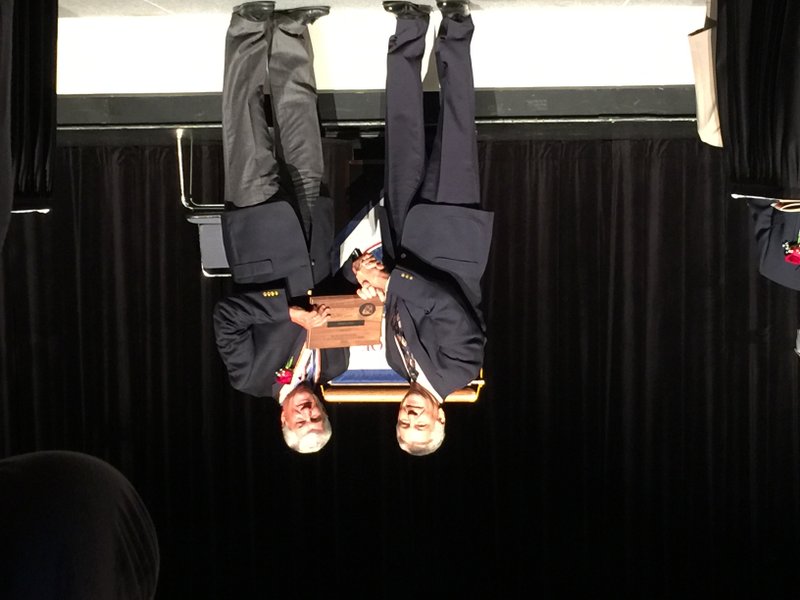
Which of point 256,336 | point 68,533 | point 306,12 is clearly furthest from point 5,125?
point 306,12

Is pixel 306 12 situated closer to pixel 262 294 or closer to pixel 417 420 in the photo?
pixel 262 294

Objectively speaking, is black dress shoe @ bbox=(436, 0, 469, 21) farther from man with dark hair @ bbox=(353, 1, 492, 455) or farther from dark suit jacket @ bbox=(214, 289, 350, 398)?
dark suit jacket @ bbox=(214, 289, 350, 398)

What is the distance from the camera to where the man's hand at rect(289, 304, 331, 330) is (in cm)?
243

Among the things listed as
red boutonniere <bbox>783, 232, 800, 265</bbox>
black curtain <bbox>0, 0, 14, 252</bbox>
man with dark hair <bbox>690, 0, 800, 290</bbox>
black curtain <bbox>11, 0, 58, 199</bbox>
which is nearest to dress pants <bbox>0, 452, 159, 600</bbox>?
black curtain <bbox>0, 0, 14, 252</bbox>

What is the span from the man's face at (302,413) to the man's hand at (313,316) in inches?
9.2

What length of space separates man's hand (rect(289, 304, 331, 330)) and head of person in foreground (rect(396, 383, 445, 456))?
37cm

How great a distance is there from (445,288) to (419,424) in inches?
17.5

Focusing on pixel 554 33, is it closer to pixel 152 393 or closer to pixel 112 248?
pixel 112 248

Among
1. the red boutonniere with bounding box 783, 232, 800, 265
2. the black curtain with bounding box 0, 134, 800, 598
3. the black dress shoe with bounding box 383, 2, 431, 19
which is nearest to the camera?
the red boutonniere with bounding box 783, 232, 800, 265

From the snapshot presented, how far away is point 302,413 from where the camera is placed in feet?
8.01

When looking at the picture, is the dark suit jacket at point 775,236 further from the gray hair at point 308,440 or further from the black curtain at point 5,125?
the black curtain at point 5,125

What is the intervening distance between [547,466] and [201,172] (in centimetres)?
184

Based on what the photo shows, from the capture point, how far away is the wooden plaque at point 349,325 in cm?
244

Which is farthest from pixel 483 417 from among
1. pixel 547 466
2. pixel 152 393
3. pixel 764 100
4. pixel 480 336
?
pixel 764 100
